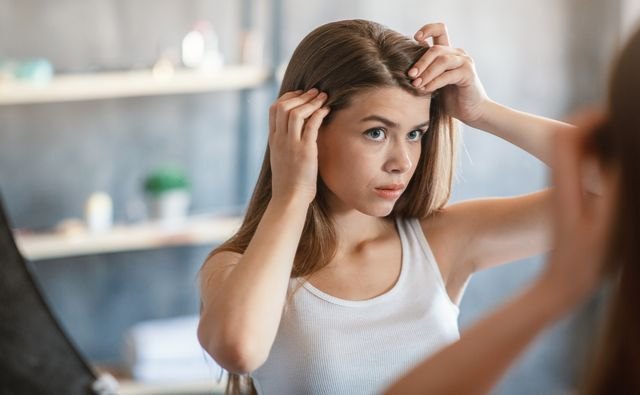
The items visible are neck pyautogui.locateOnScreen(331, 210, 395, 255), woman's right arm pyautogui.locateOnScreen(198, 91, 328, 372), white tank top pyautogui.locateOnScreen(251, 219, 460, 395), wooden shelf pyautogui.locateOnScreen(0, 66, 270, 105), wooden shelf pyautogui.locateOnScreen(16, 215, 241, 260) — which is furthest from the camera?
wooden shelf pyautogui.locateOnScreen(16, 215, 241, 260)

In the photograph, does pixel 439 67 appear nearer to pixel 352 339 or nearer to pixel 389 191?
pixel 389 191

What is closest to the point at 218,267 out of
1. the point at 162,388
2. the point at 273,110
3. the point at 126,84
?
the point at 273,110

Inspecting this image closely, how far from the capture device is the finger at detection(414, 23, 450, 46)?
1580 millimetres

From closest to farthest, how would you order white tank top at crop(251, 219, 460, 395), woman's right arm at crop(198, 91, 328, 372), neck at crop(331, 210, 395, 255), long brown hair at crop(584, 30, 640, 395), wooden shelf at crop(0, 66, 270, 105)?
long brown hair at crop(584, 30, 640, 395) → woman's right arm at crop(198, 91, 328, 372) → white tank top at crop(251, 219, 460, 395) → neck at crop(331, 210, 395, 255) → wooden shelf at crop(0, 66, 270, 105)

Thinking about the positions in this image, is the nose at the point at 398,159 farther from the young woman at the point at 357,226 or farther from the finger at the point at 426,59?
the finger at the point at 426,59

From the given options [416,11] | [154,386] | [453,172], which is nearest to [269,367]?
[453,172]

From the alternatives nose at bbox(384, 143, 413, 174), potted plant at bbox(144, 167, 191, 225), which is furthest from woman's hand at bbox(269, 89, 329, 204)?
potted plant at bbox(144, 167, 191, 225)

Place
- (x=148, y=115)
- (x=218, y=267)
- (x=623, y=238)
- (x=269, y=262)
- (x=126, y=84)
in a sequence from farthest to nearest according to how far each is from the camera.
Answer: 1. (x=148, y=115)
2. (x=126, y=84)
3. (x=218, y=267)
4. (x=269, y=262)
5. (x=623, y=238)

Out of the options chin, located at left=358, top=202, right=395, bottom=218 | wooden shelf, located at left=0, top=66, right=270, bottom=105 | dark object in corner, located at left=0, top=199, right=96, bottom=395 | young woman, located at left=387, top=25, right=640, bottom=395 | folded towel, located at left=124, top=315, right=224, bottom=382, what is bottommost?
folded towel, located at left=124, top=315, right=224, bottom=382

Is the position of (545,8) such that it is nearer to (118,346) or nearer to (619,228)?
(118,346)

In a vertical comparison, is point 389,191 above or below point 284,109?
below

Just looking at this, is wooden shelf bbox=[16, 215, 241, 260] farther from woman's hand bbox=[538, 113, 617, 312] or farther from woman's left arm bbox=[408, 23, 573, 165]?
woman's hand bbox=[538, 113, 617, 312]

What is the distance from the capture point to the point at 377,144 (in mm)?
1521

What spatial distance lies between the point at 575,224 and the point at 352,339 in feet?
2.55
